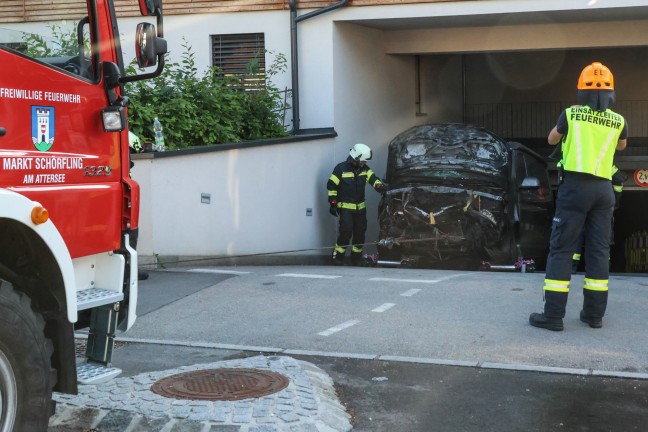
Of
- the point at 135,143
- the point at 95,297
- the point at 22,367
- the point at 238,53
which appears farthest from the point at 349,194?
the point at 22,367

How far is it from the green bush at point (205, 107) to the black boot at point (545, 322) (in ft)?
19.1

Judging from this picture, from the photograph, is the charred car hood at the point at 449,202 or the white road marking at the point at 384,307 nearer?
the white road marking at the point at 384,307

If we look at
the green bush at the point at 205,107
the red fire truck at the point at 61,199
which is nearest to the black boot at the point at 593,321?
the red fire truck at the point at 61,199

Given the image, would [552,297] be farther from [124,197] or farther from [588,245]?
[124,197]

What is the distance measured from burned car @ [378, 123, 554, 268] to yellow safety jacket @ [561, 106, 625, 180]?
226 inches

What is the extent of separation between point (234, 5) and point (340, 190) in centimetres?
389

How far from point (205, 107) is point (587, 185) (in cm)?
783

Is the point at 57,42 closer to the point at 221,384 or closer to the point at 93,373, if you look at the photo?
the point at 93,373

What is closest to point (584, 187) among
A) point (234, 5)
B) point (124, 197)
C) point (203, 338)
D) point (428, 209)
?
point (203, 338)

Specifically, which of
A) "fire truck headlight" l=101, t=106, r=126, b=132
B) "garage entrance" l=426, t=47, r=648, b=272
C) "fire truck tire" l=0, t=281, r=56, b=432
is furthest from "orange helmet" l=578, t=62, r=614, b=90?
"garage entrance" l=426, t=47, r=648, b=272

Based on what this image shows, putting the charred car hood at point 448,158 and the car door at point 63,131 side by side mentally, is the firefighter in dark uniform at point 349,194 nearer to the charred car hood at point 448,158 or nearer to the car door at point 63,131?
the charred car hood at point 448,158

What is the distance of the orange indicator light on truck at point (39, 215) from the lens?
161 inches

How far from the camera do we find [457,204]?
1302cm

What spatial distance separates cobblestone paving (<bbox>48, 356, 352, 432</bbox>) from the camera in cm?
498
